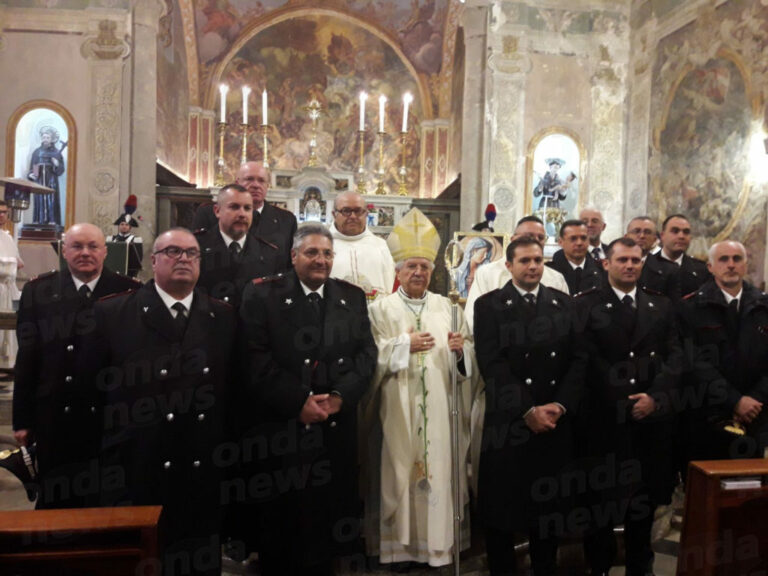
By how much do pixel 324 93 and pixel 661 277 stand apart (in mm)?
13254

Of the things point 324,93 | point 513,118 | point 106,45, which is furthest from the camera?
→ point 324,93

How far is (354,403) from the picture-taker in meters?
3.31

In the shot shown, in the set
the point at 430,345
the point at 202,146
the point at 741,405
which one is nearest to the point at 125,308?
the point at 430,345

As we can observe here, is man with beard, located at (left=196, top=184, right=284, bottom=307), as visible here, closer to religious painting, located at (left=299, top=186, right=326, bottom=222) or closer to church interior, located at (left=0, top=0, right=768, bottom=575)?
church interior, located at (left=0, top=0, right=768, bottom=575)

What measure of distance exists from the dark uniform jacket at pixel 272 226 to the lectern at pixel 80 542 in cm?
199

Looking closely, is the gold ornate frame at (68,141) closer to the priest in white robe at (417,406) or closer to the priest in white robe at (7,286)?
the priest in white robe at (7,286)

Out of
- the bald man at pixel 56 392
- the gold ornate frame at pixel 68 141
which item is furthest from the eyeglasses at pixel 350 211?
the gold ornate frame at pixel 68 141

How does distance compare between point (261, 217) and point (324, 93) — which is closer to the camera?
point (261, 217)

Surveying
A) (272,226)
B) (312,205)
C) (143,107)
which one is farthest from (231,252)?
(312,205)

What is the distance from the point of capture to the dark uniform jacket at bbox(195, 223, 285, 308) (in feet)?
12.6

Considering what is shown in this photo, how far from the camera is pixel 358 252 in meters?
4.69

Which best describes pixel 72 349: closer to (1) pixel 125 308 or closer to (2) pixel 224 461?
(1) pixel 125 308

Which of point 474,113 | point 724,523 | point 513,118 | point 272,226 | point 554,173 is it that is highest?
point 474,113

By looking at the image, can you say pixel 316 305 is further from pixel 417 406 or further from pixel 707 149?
pixel 707 149
